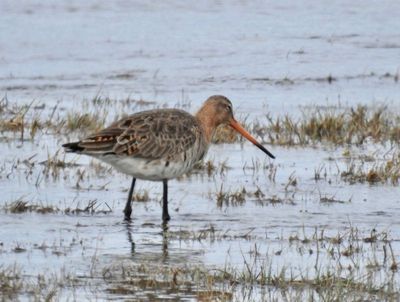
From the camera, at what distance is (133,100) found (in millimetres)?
17359

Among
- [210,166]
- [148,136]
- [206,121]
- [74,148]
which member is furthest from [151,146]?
[210,166]


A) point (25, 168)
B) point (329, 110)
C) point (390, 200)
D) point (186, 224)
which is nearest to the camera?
point (186, 224)

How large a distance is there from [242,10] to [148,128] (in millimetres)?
15776

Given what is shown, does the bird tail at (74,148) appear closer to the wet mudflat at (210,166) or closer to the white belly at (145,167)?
the white belly at (145,167)

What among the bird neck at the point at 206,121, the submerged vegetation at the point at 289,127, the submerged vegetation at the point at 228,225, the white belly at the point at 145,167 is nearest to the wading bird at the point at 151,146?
the white belly at the point at 145,167

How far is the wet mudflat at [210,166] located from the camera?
866cm

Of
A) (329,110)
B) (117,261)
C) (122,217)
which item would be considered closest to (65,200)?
(122,217)

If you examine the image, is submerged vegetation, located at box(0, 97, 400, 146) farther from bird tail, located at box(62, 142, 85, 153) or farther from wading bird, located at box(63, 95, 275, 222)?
bird tail, located at box(62, 142, 85, 153)

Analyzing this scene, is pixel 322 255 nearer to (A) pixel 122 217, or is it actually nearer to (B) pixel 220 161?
(A) pixel 122 217

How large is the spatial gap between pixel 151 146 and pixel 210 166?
1.68m

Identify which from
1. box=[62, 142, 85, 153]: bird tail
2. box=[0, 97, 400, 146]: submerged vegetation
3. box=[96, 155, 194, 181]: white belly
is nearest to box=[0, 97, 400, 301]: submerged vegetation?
box=[0, 97, 400, 146]: submerged vegetation

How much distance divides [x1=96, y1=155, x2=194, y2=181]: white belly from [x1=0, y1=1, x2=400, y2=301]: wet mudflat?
38 cm

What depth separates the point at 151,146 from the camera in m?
11.3

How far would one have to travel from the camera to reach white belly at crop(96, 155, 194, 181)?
11180 millimetres
